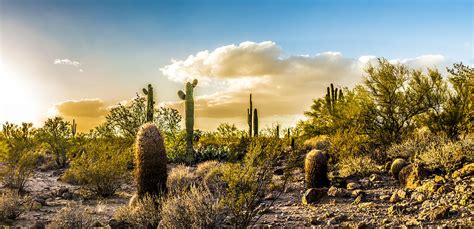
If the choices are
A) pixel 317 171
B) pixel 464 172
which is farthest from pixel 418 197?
pixel 317 171

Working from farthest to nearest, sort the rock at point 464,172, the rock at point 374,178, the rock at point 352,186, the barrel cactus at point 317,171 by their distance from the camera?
the rock at point 374,178 < the barrel cactus at point 317,171 < the rock at point 352,186 < the rock at point 464,172

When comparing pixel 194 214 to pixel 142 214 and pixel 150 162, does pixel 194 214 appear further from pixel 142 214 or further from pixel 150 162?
pixel 150 162

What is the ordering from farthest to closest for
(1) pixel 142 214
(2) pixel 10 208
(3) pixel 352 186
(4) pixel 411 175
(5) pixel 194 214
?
(3) pixel 352 186 → (4) pixel 411 175 → (2) pixel 10 208 → (1) pixel 142 214 → (5) pixel 194 214

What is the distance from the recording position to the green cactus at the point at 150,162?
33.2ft

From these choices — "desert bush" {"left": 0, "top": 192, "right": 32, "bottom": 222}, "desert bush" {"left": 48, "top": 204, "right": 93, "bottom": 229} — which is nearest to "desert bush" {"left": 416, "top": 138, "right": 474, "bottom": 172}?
"desert bush" {"left": 48, "top": 204, "right": 93, "bottom": 229}

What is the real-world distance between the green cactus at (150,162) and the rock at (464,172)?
7074 mm

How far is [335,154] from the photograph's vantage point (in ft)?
53.4

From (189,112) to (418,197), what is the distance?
13.9 metres

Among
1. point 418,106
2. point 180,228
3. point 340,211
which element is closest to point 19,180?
point 180,228

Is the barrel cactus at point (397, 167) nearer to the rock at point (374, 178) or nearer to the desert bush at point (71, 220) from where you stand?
the rock at point (374, 178)

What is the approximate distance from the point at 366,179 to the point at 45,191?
10.5 m

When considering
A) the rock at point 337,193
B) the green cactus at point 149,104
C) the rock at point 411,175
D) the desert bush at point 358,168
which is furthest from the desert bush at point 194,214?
the green cactus at point 149,104

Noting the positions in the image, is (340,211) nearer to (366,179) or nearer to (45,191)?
(366,179)

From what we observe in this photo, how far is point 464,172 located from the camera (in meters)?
10.8
